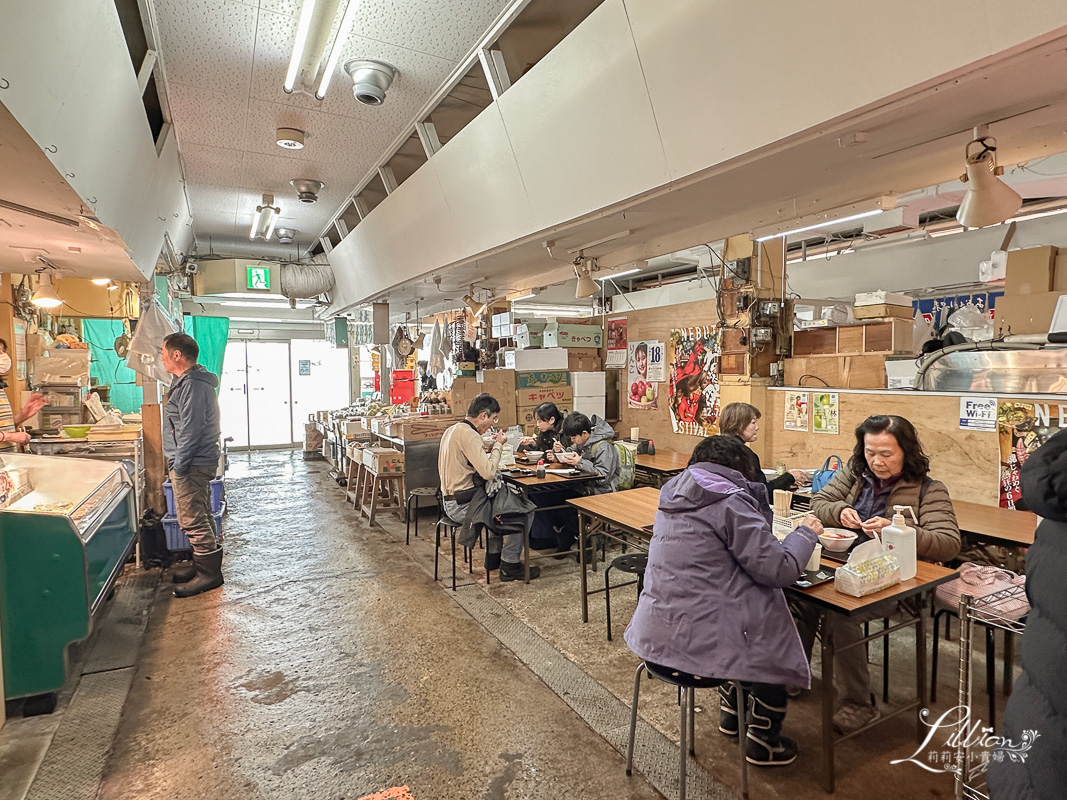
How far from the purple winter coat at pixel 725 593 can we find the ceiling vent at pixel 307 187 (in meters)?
6.01

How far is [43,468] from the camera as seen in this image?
3.61m

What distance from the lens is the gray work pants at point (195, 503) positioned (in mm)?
4203

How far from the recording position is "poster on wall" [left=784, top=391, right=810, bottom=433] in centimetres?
452

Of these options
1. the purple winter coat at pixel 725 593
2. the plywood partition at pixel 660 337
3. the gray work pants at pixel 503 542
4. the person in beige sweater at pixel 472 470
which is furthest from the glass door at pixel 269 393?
the purple winter coat at pixel 725 593

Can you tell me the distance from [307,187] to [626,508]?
5.37 m

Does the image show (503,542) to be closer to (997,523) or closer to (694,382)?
(694,382)

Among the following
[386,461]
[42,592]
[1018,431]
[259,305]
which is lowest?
[42,592]

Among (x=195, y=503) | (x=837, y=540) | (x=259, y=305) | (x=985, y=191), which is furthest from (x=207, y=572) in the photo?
(x=259, y=305)

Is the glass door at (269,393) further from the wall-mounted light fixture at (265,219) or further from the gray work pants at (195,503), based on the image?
the gray work pants at (195,503)

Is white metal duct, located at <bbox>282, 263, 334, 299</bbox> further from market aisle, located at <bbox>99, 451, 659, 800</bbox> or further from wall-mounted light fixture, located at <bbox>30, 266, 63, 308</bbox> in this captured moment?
market aisle, located at <bbox>99, 451, 659, 800</bbox>

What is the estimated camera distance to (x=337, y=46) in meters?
3.42

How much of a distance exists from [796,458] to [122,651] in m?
4.96

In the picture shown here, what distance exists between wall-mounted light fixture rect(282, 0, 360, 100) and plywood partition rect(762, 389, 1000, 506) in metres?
4.22

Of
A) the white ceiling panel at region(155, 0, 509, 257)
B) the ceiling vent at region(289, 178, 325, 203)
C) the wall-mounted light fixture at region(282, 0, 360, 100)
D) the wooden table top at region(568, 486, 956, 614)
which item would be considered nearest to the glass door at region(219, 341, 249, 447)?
the white ceiling panel at region(155, 0, 509, 257)
